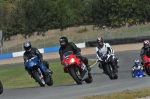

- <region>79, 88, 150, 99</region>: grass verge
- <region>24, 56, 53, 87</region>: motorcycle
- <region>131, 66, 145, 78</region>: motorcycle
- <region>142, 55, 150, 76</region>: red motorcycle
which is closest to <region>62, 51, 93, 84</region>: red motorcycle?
<region>24, 56, 53, 87</region>: motorcycle

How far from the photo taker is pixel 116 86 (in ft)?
44.7

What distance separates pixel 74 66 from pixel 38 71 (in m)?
1.78

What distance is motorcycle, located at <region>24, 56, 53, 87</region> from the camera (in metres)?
16.4

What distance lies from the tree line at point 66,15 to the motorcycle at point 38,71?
54315mm

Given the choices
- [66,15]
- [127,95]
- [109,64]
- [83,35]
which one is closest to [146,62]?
[109,64]

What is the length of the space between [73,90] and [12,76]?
72.7 ft

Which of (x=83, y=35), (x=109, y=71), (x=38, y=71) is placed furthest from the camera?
(x=83, y=35)

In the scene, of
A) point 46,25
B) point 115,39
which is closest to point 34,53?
point 115,39

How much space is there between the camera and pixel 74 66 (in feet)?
50.9

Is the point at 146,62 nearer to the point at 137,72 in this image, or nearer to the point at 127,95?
the point at 137,72

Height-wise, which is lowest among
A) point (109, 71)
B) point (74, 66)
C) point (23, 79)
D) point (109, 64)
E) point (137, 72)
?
point (23, 79)

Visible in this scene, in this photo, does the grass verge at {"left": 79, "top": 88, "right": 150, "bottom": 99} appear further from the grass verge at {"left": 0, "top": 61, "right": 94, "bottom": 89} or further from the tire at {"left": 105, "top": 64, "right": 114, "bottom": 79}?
the grass verge at {"left": 0, "top": 61, "right": 94, "bottom": 89}

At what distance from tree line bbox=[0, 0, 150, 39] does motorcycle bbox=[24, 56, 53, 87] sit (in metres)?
54.3

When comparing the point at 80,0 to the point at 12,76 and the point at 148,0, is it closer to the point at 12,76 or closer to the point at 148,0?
the point at 148,0
